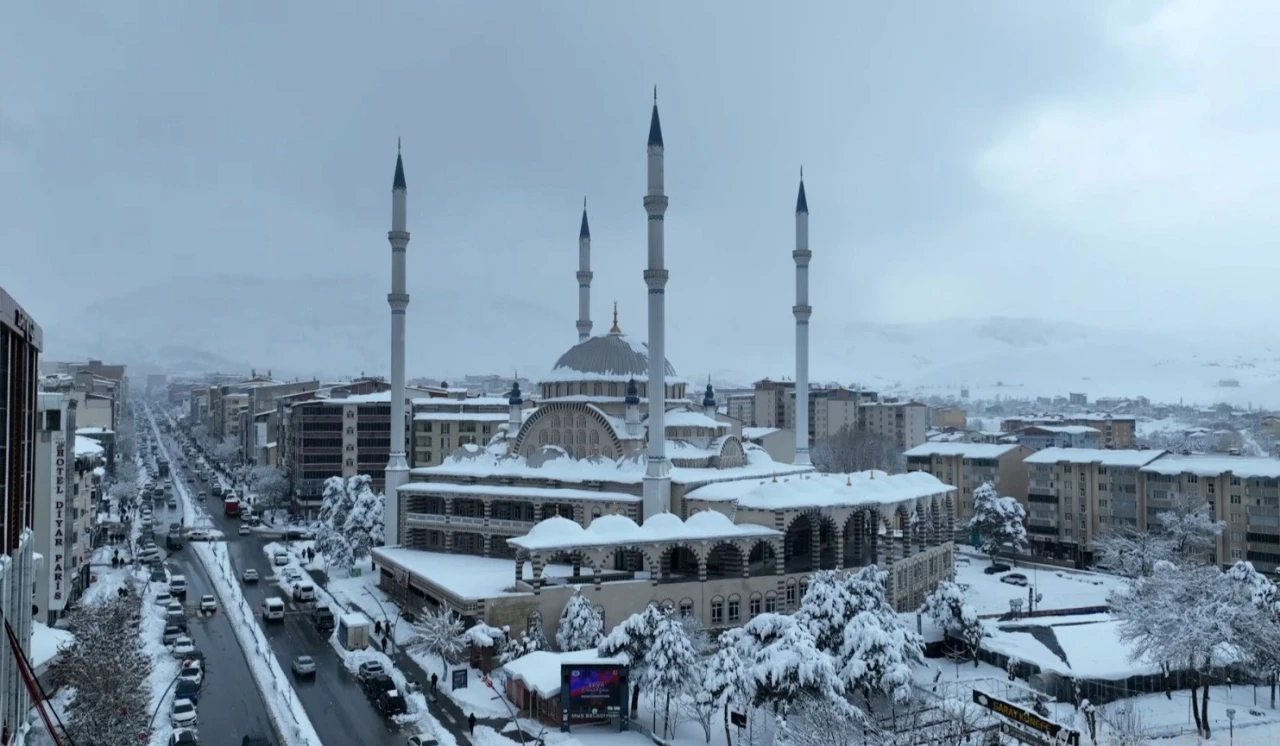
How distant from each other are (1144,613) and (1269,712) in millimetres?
5551

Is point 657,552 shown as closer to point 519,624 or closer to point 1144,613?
point 519,624

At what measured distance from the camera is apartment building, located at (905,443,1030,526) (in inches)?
3044

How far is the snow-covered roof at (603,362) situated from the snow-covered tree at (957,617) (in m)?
24.4

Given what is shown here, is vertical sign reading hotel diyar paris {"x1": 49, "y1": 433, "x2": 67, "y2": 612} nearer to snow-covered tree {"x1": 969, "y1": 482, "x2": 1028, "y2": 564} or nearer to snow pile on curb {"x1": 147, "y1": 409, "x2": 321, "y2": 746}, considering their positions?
snow pile on curb {"x1": 147, "y1": 409, "x2": 321, "y2": 746}

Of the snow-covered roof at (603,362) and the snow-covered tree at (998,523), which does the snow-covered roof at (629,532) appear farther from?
the snow-covered tree at (998,523)

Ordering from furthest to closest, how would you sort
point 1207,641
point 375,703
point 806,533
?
1. point 806,533
2. point 375,703
3. point 1207,641

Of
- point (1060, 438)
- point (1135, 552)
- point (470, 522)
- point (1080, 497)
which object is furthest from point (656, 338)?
point (1060, 438)

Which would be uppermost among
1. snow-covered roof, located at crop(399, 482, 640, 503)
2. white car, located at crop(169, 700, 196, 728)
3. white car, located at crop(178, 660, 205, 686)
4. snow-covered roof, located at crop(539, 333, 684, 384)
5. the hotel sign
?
snow-covered roof, located at crop(539, 333, 684, 384)

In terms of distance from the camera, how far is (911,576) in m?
50.6

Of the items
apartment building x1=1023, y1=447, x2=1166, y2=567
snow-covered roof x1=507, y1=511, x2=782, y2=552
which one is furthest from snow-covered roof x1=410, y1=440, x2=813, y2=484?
apartment building x1=1023, y1=447, x2=1166, y2=567

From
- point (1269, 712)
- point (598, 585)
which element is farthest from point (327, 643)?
point (1269, 712)

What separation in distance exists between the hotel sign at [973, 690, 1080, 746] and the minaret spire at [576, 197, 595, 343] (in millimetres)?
46963

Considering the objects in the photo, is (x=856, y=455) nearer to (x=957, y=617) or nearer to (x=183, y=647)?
(x=957, y=617)

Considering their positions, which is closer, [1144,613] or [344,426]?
[1144,613]
